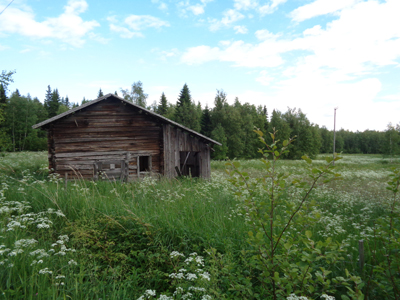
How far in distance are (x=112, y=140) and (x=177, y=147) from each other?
3.94m

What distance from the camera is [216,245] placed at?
4.50 meters

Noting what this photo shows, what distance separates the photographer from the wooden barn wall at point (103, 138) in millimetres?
13156

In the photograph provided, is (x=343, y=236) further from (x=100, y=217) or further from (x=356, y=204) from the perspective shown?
(x=100, y=217)

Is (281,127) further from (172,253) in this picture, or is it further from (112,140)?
(172,253)

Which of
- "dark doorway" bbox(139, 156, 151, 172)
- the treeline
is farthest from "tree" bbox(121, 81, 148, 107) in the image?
"dark doorway" bbox(139, 156, 151, 172)

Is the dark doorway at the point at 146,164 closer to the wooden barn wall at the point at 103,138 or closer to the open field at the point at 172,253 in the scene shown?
Answer: the wooden barn wall at the point at 103,138

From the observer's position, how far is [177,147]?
15461 mm

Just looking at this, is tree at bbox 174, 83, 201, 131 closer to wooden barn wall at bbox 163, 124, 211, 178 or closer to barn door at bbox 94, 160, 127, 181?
wooden barn wall at bbox 163, 124, 211, 178

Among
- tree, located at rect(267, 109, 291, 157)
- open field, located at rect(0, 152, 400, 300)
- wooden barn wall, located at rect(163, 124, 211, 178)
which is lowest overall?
open field, located at rect(0, 152, 400, 300)

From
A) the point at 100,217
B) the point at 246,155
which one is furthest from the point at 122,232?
the point at 246,155

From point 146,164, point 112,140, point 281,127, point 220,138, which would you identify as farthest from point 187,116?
point 112,140

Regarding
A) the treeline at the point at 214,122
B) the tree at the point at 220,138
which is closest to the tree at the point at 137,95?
the treeline at the point at 214,122

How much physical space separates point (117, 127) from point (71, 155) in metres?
2.89

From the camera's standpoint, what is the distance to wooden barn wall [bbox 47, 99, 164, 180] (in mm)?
13156
